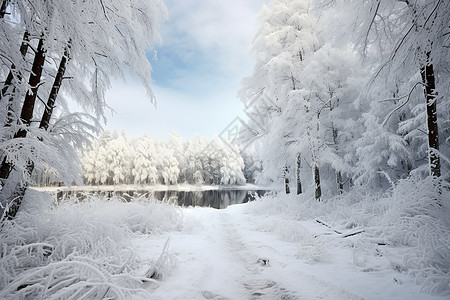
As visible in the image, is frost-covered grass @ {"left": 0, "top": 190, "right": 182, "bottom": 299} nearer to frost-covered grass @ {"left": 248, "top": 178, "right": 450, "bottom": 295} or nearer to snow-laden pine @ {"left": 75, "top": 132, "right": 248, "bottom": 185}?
frost-covered grass @ {"left": 248, "top": 178, "right": 450, "bottom": 295}

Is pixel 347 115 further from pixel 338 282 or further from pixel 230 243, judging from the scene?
pixel 338 282

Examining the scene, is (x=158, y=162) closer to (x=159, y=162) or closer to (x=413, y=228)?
(x=159, y=162)

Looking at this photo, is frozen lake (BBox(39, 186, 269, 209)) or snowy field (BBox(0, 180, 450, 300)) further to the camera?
frozen lake (BBox(39, 186, 269, 209))

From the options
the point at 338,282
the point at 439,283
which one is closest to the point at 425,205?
the point at 439,283

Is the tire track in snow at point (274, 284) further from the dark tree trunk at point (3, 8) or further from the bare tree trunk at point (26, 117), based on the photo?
the dark tree trunk at point (3, 8)

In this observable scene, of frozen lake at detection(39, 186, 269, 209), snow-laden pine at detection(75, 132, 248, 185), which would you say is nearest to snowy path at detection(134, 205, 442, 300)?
frozen lake at detection(39, 186, 269, 209)

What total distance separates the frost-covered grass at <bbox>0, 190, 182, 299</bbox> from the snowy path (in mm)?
513

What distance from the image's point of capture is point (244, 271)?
4094 mm

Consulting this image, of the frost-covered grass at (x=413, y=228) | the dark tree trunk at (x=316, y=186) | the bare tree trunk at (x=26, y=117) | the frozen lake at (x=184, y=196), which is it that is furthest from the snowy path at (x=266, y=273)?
the dark tree trunk at (x=316, y=186)

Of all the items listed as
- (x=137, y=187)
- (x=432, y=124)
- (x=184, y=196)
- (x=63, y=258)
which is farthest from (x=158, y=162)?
(x=432, y=124)

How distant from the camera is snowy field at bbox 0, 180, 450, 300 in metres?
2.85

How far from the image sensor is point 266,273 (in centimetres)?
394

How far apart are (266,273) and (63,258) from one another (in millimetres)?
3491

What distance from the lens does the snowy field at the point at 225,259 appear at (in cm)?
285
